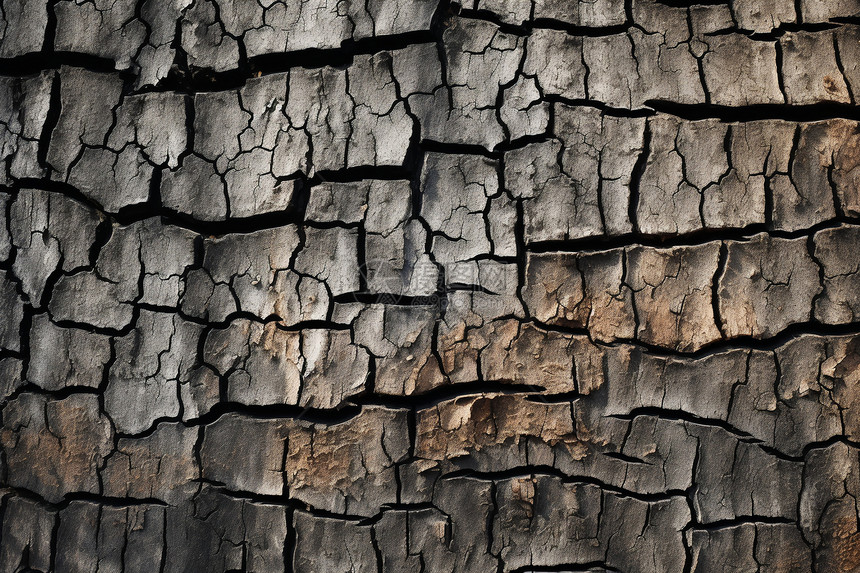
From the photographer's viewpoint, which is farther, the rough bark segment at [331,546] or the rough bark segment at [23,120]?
the rough bark segment at [23,120]

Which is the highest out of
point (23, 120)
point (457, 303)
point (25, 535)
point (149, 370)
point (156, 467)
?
point (23, 120)

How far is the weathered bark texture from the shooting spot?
154cm

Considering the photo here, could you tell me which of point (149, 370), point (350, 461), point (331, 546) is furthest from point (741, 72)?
point (149, 370)

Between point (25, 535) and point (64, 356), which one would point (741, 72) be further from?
point (25, 535)

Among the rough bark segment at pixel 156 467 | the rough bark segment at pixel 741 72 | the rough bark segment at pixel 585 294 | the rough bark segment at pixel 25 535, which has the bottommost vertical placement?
the rough bark segment at pixel 25 535

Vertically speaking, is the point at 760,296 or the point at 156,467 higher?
the point at 760,296

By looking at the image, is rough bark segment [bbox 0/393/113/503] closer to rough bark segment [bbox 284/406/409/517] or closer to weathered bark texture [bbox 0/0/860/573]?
weathered bark texture [bbox 0/0/860/573]

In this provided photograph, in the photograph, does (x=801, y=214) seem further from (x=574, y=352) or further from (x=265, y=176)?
(x=265, y=176)

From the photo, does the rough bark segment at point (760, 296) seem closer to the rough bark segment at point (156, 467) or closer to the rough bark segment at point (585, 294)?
the rough bark segment at point (585, 294)

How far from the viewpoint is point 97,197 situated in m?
1.68

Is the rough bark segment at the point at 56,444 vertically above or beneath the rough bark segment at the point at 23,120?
beneath

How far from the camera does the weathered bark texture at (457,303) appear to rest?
1.54 metres

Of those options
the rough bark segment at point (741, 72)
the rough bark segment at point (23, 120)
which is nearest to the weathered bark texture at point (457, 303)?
the rough bark segment at point (741, 72)

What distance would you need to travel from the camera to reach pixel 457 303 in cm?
157
